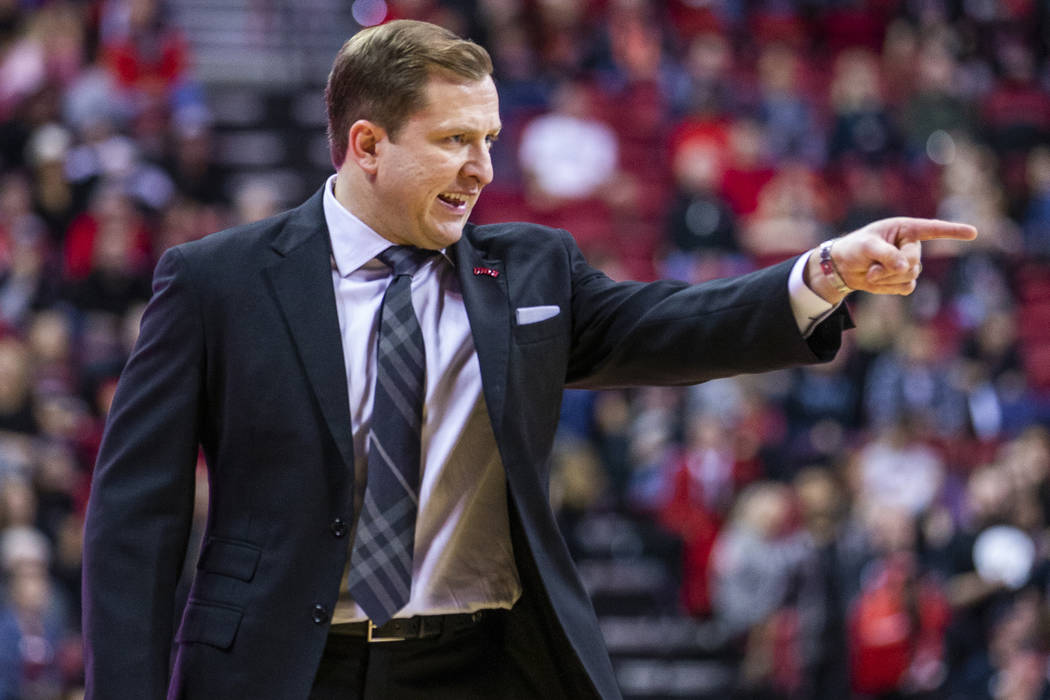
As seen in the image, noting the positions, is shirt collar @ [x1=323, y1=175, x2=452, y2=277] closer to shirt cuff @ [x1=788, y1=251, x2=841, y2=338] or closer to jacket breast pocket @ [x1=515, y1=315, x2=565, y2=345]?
jacket breast pocket @ [x1=515, y1=315, x2=565, y2=345]

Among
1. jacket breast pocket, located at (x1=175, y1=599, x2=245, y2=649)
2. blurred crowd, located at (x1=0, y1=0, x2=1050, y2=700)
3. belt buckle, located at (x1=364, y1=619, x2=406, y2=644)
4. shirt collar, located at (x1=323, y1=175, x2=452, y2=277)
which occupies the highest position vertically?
shirt collar, located at (x1=323, y1=175, x2=452, y2=277)

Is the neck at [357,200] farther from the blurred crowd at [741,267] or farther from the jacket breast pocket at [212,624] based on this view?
the blurred crowd at [741,267]

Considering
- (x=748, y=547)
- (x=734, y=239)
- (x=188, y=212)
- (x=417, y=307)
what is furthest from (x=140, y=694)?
(x=734, y=239)

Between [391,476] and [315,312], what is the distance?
13.0 inches

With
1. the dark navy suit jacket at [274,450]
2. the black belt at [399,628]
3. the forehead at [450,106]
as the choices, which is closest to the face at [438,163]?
the forehead at [450,106]

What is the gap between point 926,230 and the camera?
2553 millimetres

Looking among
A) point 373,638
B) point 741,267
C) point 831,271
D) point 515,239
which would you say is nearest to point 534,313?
point 515,239

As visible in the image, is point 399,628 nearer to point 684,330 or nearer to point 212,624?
point 212,624

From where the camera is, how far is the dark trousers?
262 cm

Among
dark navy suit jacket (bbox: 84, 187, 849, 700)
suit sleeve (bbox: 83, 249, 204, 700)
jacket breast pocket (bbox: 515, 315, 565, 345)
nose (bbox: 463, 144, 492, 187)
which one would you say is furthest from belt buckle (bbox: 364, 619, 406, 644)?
nose (bbox: 463, 144, 492, 187)

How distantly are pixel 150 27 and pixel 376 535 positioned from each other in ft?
31.9

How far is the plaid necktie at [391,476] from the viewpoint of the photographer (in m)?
2.58

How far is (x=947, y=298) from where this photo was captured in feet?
37.6

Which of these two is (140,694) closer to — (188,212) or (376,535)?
(376,535)
